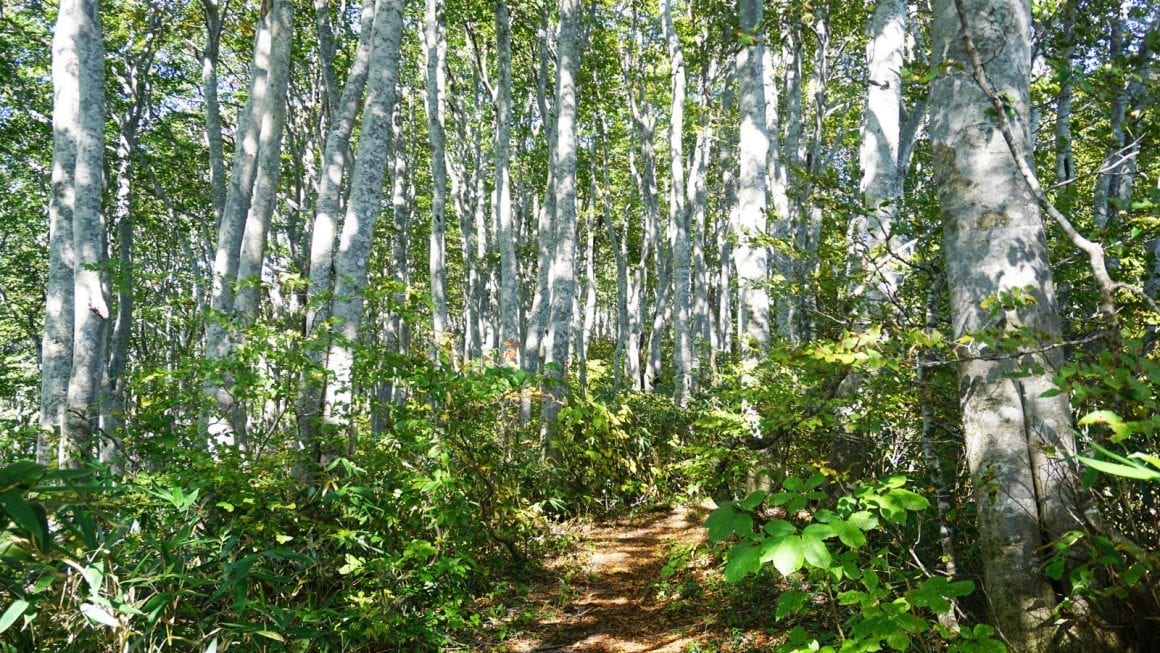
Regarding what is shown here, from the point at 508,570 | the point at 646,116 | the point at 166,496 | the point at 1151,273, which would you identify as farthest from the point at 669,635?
the point at 646,116

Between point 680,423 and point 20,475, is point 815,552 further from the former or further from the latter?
point 680,423

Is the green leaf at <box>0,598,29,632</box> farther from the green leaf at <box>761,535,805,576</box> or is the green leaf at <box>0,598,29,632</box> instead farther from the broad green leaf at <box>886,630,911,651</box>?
the broad green leaf at <box>886,630,911,651</box>

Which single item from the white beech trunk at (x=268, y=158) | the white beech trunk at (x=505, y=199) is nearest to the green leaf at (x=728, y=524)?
the white beech trunk at (x=268, y=158)

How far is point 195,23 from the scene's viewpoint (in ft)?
43.7

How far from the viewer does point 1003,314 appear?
2.41 meters

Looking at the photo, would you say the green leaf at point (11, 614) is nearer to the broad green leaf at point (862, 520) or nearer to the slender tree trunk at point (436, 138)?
the broad green leaf at point (862, 520)

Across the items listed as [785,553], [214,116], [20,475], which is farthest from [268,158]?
[785,553]

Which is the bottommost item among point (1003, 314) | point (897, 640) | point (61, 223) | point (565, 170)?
point (897, 640)

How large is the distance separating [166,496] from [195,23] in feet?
46.1

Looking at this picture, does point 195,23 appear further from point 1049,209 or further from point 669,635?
point 1049,209

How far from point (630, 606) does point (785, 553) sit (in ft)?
12.2

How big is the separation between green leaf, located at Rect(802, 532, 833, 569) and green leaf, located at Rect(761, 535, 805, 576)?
2cm

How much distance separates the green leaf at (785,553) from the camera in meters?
1.71

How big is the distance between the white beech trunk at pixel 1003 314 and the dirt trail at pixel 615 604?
231cm
